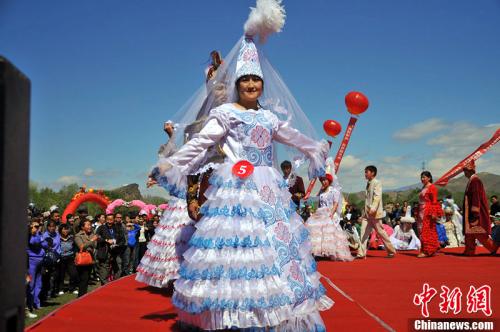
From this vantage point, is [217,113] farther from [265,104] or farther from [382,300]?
[382,300]

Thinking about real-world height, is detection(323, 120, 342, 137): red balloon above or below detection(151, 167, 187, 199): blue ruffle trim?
above

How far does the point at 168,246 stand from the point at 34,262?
9.88 feet

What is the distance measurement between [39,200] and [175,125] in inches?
1501

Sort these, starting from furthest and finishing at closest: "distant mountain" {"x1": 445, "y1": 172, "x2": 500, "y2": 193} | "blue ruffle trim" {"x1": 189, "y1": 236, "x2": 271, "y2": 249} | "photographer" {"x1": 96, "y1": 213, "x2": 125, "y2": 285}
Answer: "distant mountain" {"x1": 445, "y1": 172, "x2": 500, "y2": 193} → "photographer" {"x1": 96, "y1": 213, "x2": 125, "y2": 285} → "blue ruffle trim" {"x1": 189, "y1": 236, "x2": 271, "y2": 249}

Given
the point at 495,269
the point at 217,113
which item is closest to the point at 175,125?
the point at 217,113

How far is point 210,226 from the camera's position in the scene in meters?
3.41

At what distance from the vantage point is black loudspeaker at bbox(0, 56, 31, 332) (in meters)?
1.59

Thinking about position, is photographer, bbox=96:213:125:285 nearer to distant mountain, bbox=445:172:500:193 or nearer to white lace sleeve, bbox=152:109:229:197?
white lace sleeve, bbox=152:109:229:197

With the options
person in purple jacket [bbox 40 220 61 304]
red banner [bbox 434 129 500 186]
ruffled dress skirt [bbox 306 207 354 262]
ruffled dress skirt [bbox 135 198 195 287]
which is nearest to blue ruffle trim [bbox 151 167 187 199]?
ruffled dress skirt [bbox 135 198 195 287]

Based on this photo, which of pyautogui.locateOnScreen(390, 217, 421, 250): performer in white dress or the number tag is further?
pyautogui.locateOnScreen(390, 217, 421, 250): performer in white dress

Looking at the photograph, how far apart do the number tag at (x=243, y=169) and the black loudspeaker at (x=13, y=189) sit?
1.90 metres

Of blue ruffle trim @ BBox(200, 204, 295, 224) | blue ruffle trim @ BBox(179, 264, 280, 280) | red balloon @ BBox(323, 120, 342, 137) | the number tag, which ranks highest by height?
red balloon @ BBox(323, 120, 342, 137)

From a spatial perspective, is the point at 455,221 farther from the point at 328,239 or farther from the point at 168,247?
the point at 168,247

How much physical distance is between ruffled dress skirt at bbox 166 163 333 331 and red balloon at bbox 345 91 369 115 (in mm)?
10118
